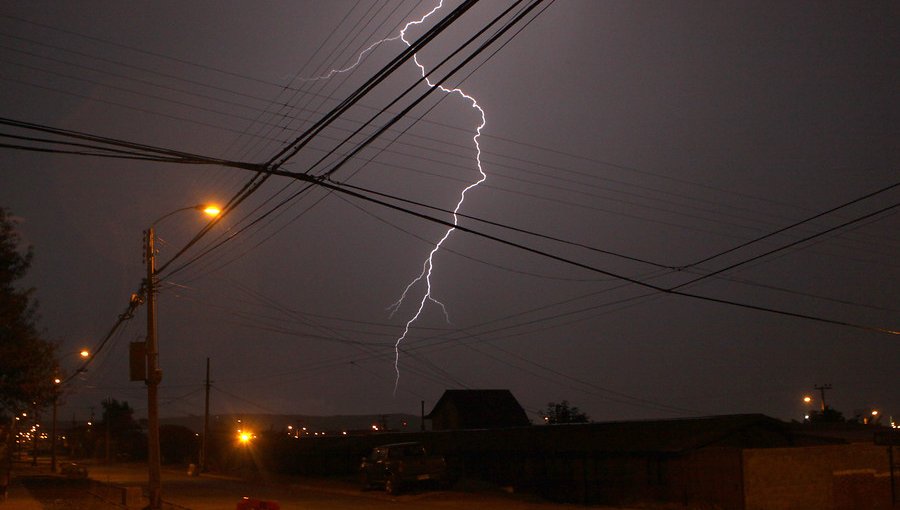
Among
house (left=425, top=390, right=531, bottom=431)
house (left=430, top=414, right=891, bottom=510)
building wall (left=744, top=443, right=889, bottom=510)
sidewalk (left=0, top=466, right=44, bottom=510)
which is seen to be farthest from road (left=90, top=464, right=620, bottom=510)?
house (left=425, top=390, right=531, bottom=431)

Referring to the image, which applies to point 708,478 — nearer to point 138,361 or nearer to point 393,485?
point 393,485

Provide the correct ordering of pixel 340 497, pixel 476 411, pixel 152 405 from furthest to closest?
pixel 476 411, pixel 340 497, pixel 152 405

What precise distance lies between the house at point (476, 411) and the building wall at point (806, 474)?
118 ft

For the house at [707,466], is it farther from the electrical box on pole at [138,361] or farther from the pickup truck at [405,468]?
the electrical box on pole at [138,361]


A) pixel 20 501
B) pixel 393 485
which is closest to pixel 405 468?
pixel 393 485

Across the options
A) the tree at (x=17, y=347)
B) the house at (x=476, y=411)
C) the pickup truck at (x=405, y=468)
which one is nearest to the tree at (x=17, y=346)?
the tree at (x=17, y=347)

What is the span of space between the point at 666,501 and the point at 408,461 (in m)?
9.26

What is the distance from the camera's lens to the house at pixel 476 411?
197 feet

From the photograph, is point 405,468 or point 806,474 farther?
point 405,468

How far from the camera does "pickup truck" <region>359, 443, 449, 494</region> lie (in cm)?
2942

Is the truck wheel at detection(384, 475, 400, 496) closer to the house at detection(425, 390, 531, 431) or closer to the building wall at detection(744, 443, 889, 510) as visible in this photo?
the building wall at detection(744, 443, 889, 510)

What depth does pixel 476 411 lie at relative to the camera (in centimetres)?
6047

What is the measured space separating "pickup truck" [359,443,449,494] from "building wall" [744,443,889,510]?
11647 mm

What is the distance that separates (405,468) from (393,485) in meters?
0.80
